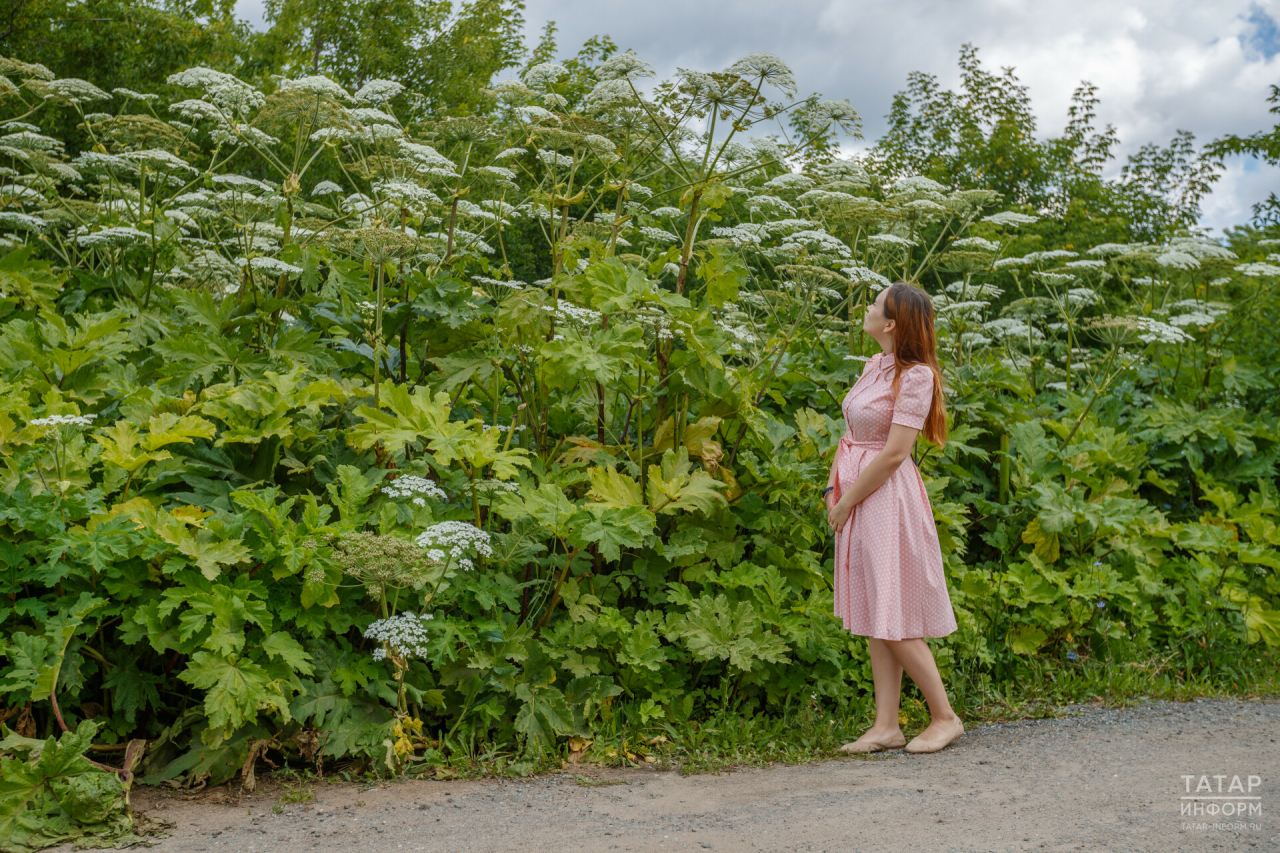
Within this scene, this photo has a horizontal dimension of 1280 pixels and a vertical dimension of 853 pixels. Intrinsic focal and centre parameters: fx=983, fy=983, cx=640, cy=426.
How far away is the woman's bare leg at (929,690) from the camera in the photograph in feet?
13.6

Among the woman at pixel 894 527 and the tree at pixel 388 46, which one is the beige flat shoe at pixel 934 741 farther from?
the tree at pixel 388 46

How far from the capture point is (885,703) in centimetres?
425

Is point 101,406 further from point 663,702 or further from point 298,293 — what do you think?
point 663,702

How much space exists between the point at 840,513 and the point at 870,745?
39.2 inches

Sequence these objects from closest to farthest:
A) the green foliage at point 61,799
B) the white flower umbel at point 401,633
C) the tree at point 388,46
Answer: the green foliage at point 61,799 → the white flower umbel at point 401,633 → the tree at point 388,46

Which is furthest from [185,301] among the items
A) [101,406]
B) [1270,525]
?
[1270,525]

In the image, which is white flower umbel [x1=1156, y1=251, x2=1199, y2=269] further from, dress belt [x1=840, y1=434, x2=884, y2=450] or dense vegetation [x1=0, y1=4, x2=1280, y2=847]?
dress belt [x1=840, y1=434, x2=884, y2=450]

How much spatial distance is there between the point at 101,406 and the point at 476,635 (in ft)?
7.30

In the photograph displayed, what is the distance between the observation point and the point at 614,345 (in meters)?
4.22

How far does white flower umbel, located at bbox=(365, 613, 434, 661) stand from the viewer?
3.52 meters

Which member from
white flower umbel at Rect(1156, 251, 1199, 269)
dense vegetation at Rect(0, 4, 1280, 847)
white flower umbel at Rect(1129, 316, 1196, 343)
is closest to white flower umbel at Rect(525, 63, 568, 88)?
dense vegetation at Rect(0, 4, 1280, 847)

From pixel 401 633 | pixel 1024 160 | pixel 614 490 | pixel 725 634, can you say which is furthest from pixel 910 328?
pixel 1024 160

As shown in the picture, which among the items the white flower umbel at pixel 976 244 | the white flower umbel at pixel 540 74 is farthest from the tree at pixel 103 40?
the white flower umbel at pixel 976 244

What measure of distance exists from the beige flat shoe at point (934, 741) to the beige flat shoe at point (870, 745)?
0.05m
